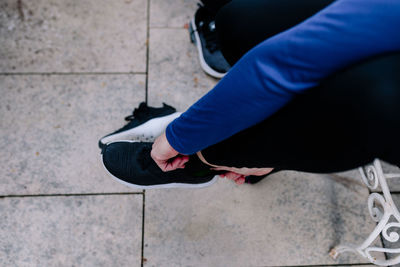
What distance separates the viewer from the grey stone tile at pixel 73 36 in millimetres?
2197

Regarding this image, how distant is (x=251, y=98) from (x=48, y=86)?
1.64 metres

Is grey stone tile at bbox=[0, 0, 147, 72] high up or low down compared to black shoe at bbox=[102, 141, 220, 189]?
up

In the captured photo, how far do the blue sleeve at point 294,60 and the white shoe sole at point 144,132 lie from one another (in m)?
0.75

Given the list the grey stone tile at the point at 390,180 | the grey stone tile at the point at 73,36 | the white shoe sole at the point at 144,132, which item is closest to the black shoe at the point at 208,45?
the grey stone tile at the point at 73,36

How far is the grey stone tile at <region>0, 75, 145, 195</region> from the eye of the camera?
6.22 feet

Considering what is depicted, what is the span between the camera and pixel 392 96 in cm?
78

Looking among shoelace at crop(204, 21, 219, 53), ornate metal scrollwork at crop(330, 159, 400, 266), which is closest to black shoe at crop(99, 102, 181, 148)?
shoelace at crop(204, 21, 219, 53)

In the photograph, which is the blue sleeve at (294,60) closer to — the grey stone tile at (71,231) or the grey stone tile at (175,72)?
the grey stone tile at (71,231)

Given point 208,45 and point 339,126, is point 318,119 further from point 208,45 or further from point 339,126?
point 208,45

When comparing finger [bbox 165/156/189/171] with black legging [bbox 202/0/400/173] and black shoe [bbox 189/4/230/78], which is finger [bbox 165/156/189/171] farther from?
black shoe [bbox 189/4/230/78]

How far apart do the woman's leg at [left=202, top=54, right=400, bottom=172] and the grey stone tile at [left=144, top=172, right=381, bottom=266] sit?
2.68 feet

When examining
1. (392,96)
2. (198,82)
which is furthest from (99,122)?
(392,96)

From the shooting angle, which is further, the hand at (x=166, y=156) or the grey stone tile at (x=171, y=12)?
the grey stone tile at (x=171, y=12)

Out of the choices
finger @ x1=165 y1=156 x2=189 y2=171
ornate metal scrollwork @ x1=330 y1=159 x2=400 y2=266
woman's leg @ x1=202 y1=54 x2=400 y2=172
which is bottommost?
ornate metal scrollwork @ x1=330 y1=159 x2=400 y2=266
